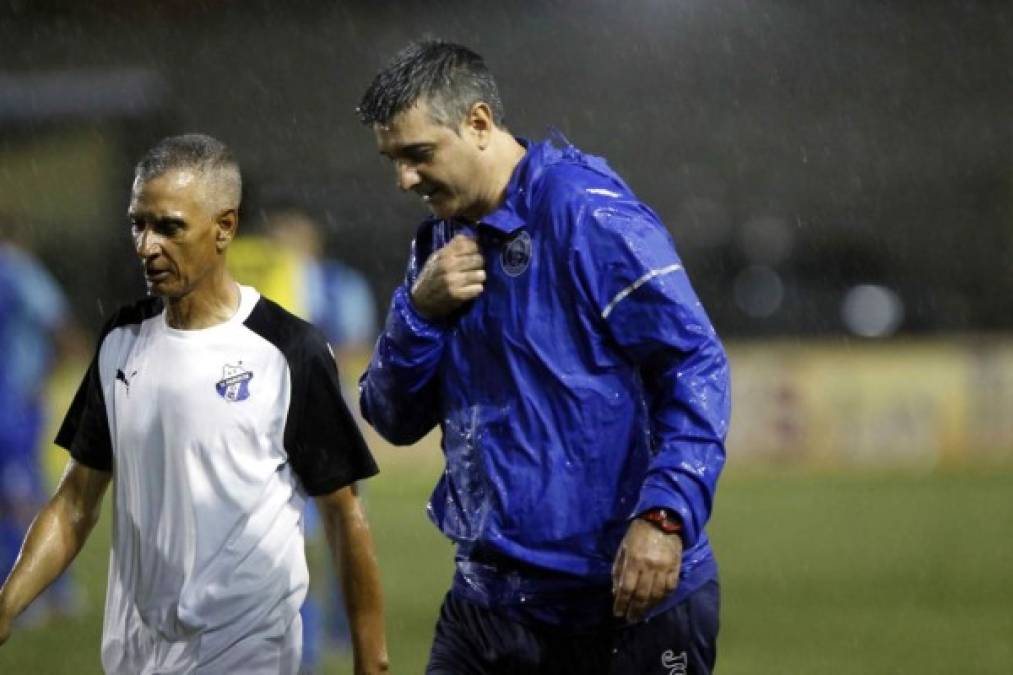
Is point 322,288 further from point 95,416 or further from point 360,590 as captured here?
point 360,590

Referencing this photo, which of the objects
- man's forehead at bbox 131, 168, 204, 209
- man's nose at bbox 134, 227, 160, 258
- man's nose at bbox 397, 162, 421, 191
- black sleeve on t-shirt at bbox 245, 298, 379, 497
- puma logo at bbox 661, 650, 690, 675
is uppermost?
man's forehead at bbox 131, 168, 204, 209

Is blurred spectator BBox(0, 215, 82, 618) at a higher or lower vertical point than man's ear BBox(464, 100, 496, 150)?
lower

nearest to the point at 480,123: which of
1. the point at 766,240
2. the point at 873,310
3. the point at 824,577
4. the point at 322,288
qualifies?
the point at 322,288

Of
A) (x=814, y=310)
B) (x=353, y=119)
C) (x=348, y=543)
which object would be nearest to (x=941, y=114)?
(x=814, y=310)

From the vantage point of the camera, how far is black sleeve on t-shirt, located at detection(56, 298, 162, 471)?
4.14 meters

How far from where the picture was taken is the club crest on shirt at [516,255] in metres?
3.71

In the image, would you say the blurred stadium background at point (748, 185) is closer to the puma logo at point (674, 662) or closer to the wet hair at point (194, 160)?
the wet hair at point (194, 160)

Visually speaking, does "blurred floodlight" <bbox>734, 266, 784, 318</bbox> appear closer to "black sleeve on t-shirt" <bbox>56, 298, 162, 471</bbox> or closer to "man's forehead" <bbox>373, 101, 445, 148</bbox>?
"black sleeve on t-shirt" <bbox>56, 298, 162, 471</bbox>

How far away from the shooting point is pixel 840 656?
28.1ft

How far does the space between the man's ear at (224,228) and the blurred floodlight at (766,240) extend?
18539mm

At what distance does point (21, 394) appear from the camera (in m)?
9.94

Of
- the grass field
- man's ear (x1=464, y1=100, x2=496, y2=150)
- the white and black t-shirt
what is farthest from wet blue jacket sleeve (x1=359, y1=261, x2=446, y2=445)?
the grass field

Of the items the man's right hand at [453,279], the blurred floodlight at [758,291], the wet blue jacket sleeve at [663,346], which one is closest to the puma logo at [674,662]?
the wet blue jacket sleeve at [663,346]

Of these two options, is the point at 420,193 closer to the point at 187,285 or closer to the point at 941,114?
the point at 187,285
